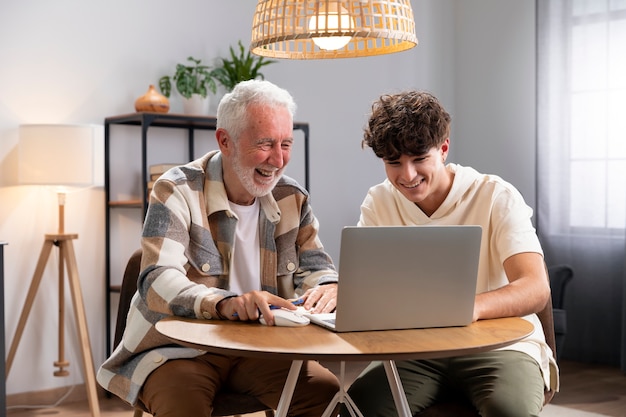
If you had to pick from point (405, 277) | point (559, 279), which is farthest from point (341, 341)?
point (559, 279)

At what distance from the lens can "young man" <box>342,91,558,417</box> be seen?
6.51ft

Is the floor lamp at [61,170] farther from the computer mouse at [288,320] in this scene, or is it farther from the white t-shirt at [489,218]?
the computer mouse at [288,320]

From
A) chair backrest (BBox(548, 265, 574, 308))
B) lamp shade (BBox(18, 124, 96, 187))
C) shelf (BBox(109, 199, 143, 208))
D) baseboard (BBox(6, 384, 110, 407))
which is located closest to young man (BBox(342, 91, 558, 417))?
lamp shade (BBox(18, 124, 96, 187))

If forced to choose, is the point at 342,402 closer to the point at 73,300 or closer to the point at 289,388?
the point at 289,388

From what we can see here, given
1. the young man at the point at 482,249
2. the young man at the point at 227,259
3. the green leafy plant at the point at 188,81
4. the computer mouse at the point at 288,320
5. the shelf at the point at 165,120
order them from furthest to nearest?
1. the green leafy plant at the point at 188,81
2. the shelf at the point at 165,120
3. the young man at the point at 227,259
4. the young man at the point at 482,249
5. the computer mouse at the point at 288,320

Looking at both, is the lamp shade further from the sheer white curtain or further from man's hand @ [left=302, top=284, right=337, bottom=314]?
the sheer white curtain

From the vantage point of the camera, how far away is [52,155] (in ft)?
12.0

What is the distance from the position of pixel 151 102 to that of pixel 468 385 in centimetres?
245

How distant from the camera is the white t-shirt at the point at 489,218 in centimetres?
213

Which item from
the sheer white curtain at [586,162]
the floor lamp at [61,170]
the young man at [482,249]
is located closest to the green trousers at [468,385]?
the young man at [482,249]

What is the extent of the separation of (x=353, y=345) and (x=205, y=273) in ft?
2.31

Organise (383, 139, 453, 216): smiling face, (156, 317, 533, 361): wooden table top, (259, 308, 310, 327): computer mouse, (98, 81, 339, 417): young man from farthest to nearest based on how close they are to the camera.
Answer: (383, 139, 453, 216): smiling face → (98, 81, 339, 417): young man → (259, 308, 310, 327): computer mouse → (156, 317, 533, 361): wooden table top

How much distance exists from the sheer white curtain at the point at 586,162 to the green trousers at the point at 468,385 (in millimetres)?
2946

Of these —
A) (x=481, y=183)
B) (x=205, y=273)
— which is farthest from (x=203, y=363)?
(x=481, y=183)
